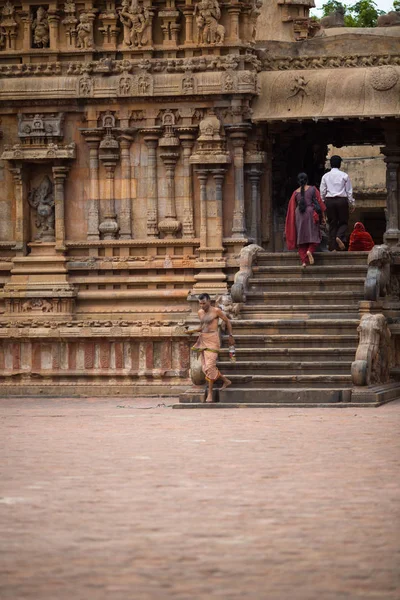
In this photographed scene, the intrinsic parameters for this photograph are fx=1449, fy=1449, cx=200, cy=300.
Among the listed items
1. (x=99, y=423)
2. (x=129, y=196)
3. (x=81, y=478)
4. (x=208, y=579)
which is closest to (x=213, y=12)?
(x=129, y=196)

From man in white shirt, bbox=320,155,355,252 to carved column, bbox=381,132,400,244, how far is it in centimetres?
85

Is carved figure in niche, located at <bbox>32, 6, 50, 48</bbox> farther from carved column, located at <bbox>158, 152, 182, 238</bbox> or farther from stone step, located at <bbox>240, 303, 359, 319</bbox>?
stone step, located at <bbox>240, 303, 359, 319</bbox>

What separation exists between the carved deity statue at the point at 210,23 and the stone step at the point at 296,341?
5.99 metres

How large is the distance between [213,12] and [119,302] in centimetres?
539

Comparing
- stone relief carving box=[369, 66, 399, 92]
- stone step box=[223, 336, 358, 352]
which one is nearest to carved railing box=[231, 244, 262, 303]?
stone step box=[223, 336, 358, 352]

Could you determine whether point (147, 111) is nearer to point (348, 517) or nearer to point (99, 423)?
point (99, 423)

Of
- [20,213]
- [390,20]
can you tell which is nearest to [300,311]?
[20,213]

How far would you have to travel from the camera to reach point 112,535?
1026cm

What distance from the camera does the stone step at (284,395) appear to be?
67.9 feet

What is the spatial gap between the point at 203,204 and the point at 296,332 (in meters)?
3.97

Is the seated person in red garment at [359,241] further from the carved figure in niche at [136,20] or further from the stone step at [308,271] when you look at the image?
the carved figure in niche at [136,20]

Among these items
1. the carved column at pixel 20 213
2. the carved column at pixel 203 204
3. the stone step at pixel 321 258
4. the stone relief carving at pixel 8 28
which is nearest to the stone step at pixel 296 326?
the stone step at pixel 321 258

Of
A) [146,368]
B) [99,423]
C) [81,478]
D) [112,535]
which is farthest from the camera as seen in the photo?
[146,368]

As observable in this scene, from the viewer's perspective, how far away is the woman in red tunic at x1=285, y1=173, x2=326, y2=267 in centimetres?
2389
